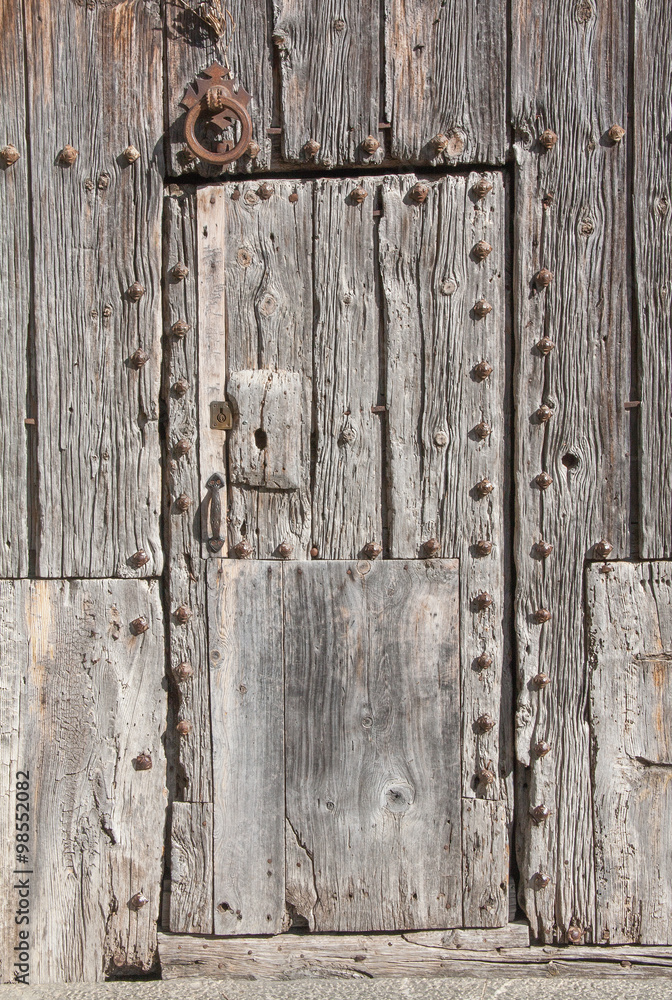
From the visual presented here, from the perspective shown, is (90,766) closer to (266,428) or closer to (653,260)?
(266,428)

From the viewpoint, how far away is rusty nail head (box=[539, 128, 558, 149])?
1.82m

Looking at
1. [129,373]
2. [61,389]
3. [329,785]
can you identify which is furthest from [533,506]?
[61,389]

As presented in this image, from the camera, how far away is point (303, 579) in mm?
1884

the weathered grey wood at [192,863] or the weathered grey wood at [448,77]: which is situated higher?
the weathered grey wood at [448,77]

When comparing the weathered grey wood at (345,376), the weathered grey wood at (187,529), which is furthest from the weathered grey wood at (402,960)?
the weathered grey wood at (345,376)

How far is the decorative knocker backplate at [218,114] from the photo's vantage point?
1794 mm

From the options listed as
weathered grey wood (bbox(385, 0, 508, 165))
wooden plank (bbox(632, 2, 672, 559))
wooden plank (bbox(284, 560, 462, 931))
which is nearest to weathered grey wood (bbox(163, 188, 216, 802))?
wooden plank (bbox(284, 560, 462, 931))

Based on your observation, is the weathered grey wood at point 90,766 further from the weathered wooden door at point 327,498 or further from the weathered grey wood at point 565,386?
the weathered grey wood at point 565,386

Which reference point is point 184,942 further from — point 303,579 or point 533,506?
point 533,506

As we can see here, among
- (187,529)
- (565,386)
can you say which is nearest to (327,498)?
(187,529)

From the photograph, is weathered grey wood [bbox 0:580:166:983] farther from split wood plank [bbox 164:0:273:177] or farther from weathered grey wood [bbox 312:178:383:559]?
split wood plank [bbox 164:0:273:177]

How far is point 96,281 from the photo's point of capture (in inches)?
74.4

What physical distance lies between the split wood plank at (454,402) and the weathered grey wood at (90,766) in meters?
0.82

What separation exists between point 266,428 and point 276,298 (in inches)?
14.4
